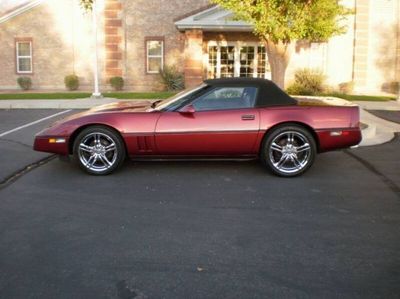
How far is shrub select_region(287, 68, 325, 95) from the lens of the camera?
22.3 meters

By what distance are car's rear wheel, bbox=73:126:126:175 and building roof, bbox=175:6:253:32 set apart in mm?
16486

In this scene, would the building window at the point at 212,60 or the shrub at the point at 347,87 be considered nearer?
the shrub at the point at 347,87

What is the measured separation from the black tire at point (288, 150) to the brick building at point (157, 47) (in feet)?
56.4

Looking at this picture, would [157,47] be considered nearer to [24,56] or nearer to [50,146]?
[24,56]

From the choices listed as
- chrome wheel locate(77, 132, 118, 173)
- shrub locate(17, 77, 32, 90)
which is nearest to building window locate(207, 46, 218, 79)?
shrub locate(17, 77, 32, 90)

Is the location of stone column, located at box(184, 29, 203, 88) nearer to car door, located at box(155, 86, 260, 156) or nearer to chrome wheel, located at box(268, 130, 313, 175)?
car door, located at box(155, 86, 260, 156)

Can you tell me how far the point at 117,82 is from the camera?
2592 cm

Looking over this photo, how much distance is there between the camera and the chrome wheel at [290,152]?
24.3 feet

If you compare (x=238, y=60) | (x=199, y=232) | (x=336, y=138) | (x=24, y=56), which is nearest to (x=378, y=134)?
(x=336, y=138)

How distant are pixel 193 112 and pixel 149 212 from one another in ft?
6.80

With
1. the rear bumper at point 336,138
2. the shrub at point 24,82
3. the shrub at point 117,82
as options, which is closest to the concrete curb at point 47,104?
the shrub at point 117,82

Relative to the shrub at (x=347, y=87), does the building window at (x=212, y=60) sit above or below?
above

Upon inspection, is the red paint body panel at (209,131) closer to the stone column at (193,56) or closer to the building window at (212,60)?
the stone column at (193,56)

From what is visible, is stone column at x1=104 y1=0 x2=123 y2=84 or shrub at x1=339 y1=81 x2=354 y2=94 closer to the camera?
shrub at x1=339 y1=81 x2=354 y2=94
